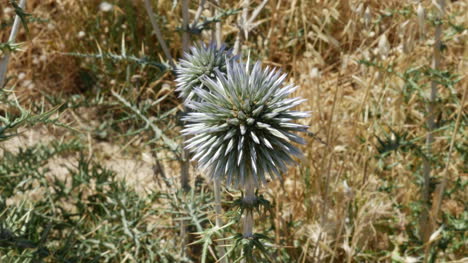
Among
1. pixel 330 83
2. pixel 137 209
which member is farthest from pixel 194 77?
pixel 330 83

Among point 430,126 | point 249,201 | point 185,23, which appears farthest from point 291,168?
point 249,201

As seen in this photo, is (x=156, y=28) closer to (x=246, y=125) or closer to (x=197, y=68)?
(x=197, y=68)

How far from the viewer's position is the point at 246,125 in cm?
137

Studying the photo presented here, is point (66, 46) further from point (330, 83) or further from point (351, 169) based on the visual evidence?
point (351, 169)

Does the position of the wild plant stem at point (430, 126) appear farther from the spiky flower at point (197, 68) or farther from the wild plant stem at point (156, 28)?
the wild plant stem at point (156, 28)

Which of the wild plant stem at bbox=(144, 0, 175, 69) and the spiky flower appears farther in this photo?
the wild plant stem at bbox=(144, 0, 175, 69)

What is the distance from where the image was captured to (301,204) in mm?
2662

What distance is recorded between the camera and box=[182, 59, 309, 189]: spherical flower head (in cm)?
136

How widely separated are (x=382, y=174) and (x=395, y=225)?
36cm

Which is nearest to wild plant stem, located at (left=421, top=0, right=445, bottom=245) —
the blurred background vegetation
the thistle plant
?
the blurred background vegetation

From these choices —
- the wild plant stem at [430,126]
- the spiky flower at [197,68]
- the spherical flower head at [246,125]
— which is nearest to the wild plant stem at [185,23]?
the spiky flower at [197,68]

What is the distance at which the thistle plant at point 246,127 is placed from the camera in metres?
1.36

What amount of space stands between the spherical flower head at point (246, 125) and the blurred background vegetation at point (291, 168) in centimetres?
12

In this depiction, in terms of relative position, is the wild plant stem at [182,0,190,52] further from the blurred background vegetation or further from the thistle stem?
the thistle stem
